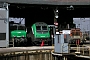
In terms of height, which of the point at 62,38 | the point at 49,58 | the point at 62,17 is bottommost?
the point at 49,58

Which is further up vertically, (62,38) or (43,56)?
(62,38)

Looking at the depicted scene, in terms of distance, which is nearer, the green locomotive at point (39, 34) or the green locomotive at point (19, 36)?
the green locomotive at point (19, 36)

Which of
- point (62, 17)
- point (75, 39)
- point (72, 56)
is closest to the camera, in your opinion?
point (72, 56)

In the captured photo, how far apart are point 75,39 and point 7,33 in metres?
9.15

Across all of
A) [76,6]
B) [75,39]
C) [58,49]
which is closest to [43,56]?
[58,49]

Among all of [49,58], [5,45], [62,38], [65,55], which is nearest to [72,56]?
[65,55]

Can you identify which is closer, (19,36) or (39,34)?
(19,36)

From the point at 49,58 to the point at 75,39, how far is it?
8254mm

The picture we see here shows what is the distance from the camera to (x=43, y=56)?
2812cm

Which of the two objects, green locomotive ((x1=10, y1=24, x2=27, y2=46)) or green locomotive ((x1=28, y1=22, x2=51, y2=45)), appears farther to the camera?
green locomotive ((x1=28, y1=22, x2=51, y2=45))

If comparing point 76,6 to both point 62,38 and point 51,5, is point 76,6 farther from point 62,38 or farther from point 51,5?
point 62,38

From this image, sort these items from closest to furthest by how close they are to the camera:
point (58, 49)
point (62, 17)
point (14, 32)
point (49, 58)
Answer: point (58, 49)
point (49, 58)
point (14, 32)
point (62, 17)

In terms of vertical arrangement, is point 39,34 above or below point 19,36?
above

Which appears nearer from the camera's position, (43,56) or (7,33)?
(43,56)
